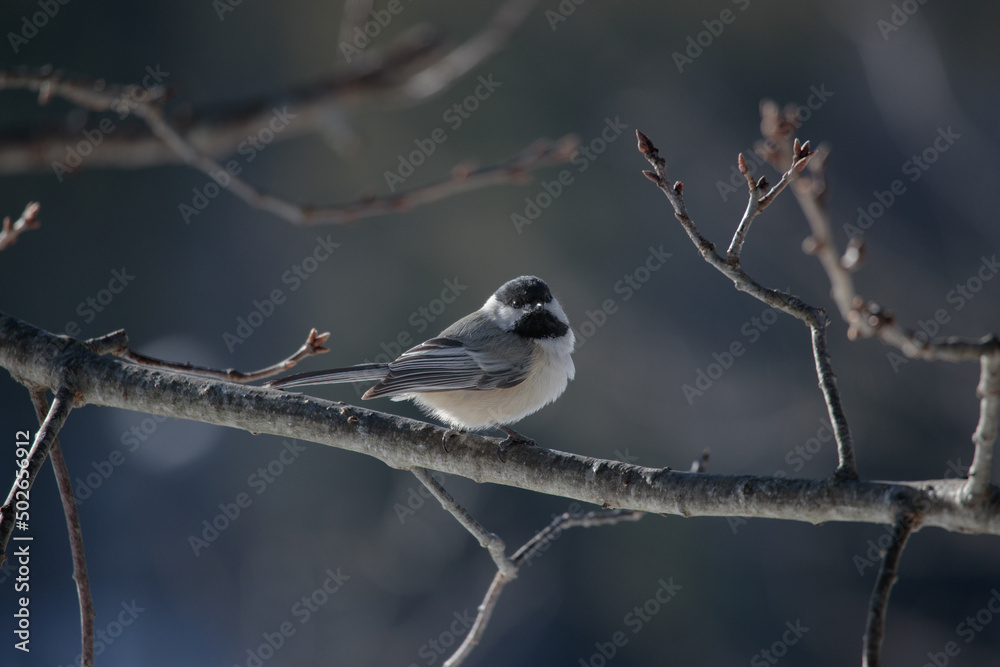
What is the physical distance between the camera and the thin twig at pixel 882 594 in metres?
1.18

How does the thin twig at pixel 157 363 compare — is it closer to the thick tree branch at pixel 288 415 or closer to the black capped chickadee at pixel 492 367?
the thick tree branch at pixel 288 415

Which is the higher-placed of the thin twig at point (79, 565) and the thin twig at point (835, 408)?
the thin twig at point (79, 565)

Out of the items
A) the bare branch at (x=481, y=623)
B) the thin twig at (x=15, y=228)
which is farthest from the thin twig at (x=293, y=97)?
the bare branch at (x=481, y=623)

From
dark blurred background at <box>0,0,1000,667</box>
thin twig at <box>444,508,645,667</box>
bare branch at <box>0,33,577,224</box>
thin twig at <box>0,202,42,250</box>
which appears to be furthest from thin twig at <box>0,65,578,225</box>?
dark blurred background at <box>0,0,1000,667</box>

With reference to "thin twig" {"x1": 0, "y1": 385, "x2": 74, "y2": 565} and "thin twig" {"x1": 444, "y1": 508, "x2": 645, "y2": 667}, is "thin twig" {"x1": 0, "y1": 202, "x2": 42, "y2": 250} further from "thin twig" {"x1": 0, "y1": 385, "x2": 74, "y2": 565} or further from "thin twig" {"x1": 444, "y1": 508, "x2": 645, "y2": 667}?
"thin twig" {"x1": 444, "y1": 508, "x2": 645, "y2": 667}

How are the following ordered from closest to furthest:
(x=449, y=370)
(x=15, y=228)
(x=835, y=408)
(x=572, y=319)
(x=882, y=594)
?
(x=882, y=594), (x=835, y=408), (x=15, y=228), (x=449, y=370), (x=572, y=319)

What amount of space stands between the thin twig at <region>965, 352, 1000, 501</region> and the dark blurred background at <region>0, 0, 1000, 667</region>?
415 cm

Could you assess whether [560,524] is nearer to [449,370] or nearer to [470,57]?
[449,370]

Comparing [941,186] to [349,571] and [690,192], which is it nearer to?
[690,192]

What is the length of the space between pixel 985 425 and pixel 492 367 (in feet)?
A: 6.37

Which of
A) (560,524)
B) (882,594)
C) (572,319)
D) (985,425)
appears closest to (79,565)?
(560,524)

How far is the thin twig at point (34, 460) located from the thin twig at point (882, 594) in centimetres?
158

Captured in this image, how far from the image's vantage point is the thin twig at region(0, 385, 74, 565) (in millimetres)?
1506

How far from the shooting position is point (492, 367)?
294 centimetres
